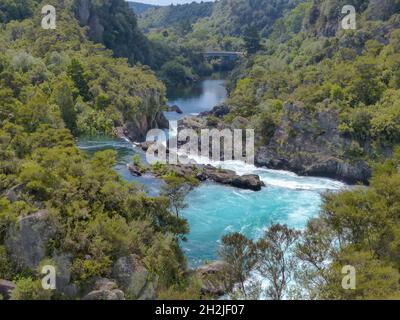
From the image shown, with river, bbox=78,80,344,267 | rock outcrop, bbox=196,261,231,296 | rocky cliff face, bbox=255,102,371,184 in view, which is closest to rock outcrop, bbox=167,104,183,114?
river, bbox=78,80,344,267

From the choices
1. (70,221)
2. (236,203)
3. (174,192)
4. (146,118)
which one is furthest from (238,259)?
(146,118)

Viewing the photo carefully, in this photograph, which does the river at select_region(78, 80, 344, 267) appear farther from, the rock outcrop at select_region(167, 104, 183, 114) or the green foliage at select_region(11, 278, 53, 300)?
the rock outcrop at select_region(167, 104, 183, 114)

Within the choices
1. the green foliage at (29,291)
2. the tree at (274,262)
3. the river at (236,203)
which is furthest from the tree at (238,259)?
the green foliage at (29,291)

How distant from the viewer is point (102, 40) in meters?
115

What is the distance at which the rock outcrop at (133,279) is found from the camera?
2825 centimetres

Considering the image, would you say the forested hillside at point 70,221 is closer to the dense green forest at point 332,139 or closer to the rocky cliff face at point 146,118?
the dense green forest at point 332,139

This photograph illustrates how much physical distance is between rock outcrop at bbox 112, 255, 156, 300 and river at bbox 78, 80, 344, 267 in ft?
21.9

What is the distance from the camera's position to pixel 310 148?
59750 millimetres

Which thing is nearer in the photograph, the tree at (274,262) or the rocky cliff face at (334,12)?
the tree at (274,262)

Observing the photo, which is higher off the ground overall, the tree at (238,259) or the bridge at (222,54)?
the bridge at (222,54)

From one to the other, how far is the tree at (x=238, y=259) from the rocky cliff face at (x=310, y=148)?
104 feet

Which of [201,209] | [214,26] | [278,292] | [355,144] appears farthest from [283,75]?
[214,26]

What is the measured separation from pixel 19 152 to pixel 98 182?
27.7ft

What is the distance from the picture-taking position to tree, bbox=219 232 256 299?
87.7 ft
